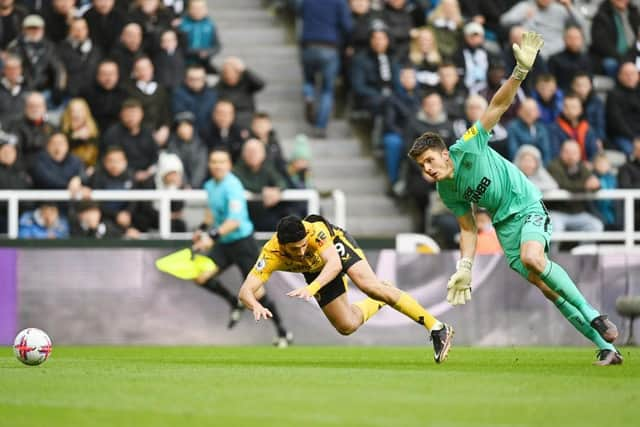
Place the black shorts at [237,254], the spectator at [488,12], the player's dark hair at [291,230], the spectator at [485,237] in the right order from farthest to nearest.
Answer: the spectator at [488,12] < the spectator at [485,237] < the black shorts at [237,254] < the player's dark hair at [291,230]

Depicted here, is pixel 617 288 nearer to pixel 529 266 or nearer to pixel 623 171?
pixel 623 171

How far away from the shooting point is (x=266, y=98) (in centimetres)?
2252

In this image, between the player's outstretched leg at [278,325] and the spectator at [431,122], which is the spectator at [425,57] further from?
the player's outstretched leg at [278,325]

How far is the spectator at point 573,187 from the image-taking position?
19.2 m

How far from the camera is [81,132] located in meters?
19.0

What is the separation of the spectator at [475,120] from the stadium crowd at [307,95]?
0.03m

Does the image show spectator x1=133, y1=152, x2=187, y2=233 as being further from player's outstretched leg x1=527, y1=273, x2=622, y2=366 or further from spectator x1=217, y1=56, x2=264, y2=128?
player's outstretched leg x1=527, y1=273, x2=622, y2=366

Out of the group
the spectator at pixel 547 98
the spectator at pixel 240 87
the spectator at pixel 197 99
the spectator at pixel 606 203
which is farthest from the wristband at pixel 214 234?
the spectator at pixel 547 98

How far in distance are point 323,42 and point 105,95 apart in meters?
3.28

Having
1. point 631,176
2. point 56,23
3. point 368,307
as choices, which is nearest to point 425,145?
point 368,307

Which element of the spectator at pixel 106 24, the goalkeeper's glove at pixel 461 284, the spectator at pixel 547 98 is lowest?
the goalkeeper's glove at pixel 461 284

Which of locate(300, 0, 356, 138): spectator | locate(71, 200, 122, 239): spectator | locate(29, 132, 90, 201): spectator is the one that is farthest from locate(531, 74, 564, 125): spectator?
locate(29, 132, 90, 201): spectator

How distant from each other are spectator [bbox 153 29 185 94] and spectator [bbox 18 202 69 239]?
Answer: 2885mm

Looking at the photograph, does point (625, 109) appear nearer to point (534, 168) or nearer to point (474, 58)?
point (474, 58)
